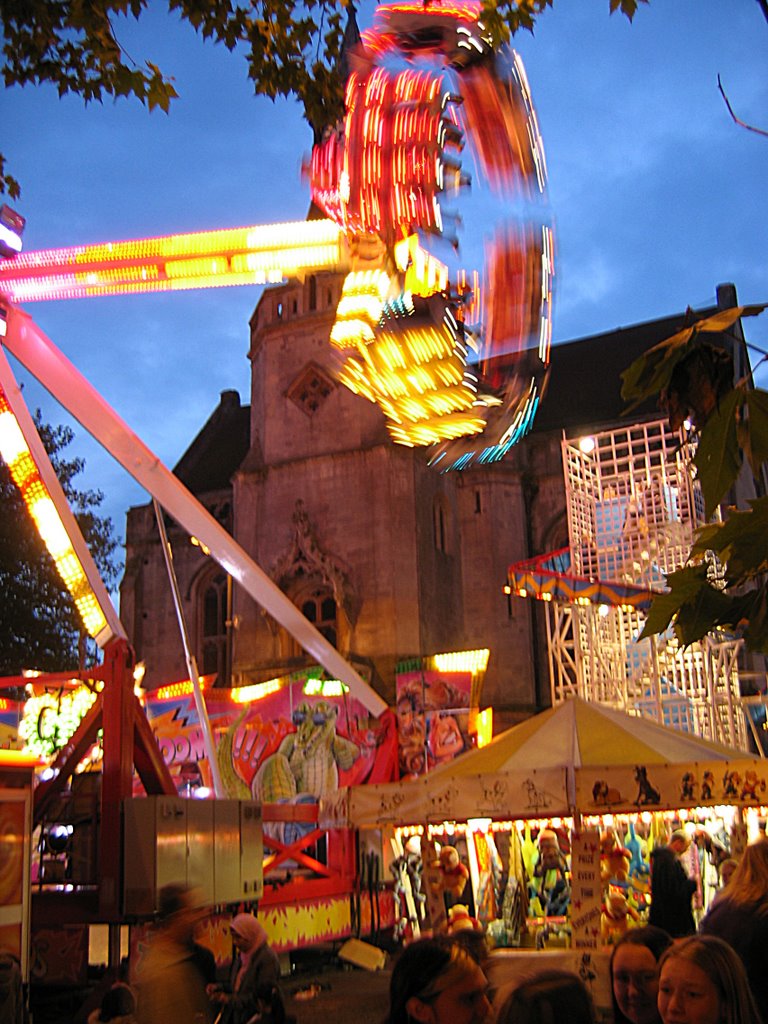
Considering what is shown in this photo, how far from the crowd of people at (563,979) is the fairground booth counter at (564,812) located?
3.19 metres

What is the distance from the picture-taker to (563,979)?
10.1ft

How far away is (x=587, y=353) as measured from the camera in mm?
39406

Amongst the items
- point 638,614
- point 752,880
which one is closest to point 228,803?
point 752,880

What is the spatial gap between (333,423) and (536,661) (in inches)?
349

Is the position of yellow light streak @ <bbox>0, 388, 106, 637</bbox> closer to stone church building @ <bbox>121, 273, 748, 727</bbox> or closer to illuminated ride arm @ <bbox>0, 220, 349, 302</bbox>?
illuminated ride arm @ <bbox>0, 220, 349, 302</bbox>

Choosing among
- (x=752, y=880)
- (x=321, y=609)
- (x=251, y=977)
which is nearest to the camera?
(x=752, y=880)

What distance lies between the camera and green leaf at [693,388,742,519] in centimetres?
281

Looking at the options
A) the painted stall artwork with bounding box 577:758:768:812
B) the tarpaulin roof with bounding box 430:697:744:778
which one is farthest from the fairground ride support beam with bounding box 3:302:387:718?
the painted stall artwork with bounding box 577:758:768:812

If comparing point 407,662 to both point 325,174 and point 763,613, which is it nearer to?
point 325,174

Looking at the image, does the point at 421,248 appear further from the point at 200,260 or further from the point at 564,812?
the point at 564,812

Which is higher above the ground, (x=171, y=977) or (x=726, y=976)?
(x=726, y=976)

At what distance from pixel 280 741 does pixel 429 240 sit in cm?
1669

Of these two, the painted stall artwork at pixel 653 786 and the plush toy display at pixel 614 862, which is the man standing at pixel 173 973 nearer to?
the painted stall artwork at pixel 653 786

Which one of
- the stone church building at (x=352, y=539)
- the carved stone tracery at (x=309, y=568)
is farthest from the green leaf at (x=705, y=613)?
the carved stone tracery at (x=309, y=568)
